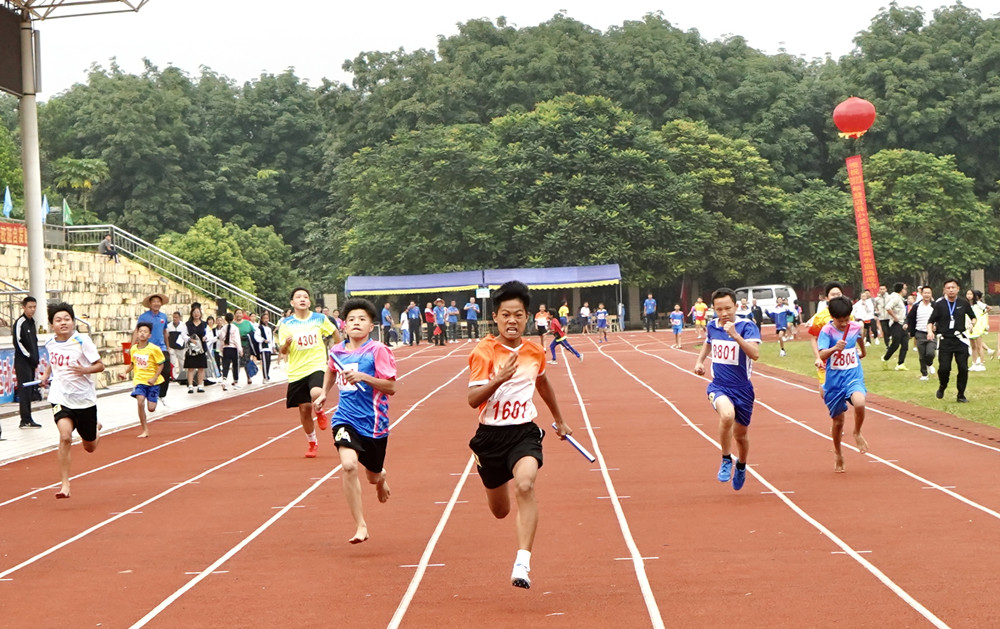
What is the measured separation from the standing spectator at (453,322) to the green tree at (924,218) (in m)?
19.3

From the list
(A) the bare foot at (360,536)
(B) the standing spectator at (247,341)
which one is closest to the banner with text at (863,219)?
(B) the standing spectator at (247,341)

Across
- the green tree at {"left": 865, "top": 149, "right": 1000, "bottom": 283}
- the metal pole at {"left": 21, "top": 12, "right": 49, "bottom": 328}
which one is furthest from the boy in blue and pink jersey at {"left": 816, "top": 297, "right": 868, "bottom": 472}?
the green tree at {"left": 865, "top": 149, "right": 1000, "bottom": 283}

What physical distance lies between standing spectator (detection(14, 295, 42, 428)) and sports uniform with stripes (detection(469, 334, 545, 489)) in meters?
11.5

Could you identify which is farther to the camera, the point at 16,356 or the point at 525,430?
the point at 16,356

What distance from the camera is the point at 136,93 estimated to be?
64750mm

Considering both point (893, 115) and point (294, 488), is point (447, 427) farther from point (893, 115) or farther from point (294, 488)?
point (893, 115)

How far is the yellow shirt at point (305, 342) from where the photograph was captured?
1259 centimetres

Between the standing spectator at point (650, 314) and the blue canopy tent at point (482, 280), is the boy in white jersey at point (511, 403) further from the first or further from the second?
the standing spectator at point (650, 314)

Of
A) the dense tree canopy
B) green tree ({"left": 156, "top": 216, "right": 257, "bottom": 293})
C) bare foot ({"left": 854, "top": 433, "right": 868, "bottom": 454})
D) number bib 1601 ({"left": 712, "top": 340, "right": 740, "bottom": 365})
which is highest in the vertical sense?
the dense tree canopy

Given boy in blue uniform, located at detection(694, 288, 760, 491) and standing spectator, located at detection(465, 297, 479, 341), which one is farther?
standing spectator, located at detection(465, 297, 479, 341)

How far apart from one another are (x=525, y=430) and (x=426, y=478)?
15.5ft

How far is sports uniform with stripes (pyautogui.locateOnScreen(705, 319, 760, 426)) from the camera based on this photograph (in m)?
9.59

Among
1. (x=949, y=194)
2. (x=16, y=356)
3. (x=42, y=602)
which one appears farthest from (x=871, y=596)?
(x=949, y=194)

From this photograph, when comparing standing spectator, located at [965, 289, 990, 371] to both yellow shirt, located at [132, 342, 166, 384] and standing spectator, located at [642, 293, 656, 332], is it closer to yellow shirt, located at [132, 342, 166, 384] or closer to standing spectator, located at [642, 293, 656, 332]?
yellow shirt, located at [132, 342, 166, 384]
